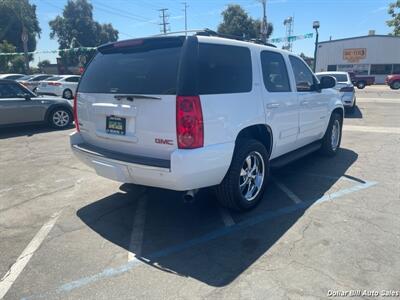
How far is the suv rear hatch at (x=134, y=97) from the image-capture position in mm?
3277

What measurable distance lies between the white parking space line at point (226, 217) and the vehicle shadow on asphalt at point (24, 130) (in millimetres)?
7500

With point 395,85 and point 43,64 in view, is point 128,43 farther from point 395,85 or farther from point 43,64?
point 43,64

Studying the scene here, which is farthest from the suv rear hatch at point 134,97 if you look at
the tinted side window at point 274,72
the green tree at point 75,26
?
the green tree at point 75,26

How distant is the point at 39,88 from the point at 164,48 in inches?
762

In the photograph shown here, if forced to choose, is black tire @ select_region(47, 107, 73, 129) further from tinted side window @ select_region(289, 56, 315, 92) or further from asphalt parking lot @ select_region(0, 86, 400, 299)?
tinted side window @ select_region(289, 56, 315, 92)

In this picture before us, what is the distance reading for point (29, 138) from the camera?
9023mm

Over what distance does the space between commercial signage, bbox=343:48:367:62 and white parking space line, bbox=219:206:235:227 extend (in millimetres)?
48052

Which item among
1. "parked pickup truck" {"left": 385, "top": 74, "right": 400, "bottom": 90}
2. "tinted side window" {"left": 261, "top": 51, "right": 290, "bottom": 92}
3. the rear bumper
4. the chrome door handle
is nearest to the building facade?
"parked pickup truck" {"left": 385, "top": 74, "right": 400, "bottom": 90}

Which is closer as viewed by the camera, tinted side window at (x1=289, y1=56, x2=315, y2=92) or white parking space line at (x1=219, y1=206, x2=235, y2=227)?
white parking space line at (x1=219, y1=206, x2=235, y2=227)

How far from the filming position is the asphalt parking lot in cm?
274

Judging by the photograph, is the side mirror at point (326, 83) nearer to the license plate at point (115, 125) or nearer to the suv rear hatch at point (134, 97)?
the suv rear hatch at point (134, 97)

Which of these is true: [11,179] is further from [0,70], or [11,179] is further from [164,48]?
[0,70]

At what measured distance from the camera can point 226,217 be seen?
4.01m

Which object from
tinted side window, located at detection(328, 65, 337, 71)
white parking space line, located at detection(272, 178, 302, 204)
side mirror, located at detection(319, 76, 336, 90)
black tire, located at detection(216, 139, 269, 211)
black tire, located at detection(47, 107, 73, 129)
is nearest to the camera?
black tire, located at detection(216, 139, 269, 211)
